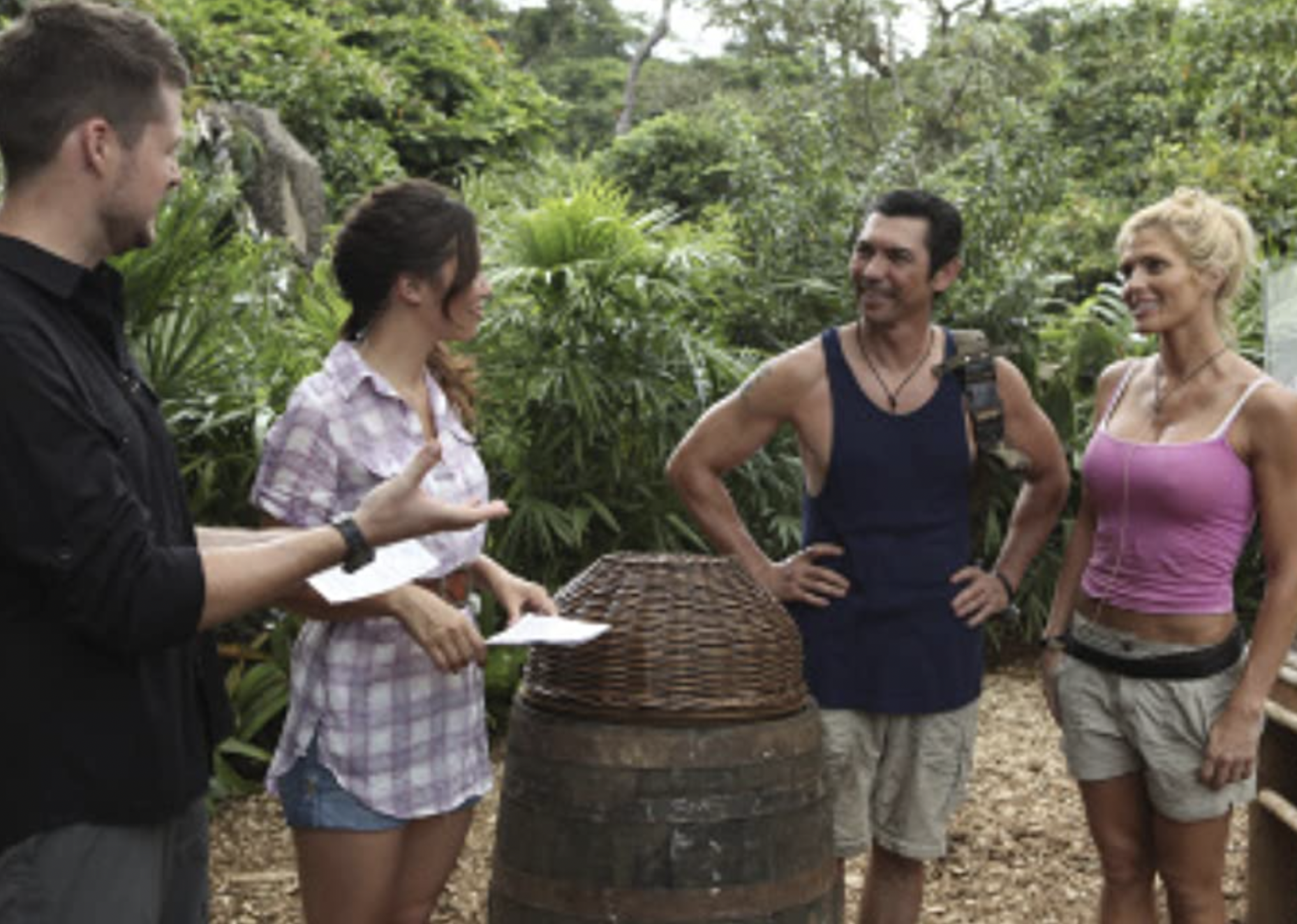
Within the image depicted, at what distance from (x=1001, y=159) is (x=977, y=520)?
518cm

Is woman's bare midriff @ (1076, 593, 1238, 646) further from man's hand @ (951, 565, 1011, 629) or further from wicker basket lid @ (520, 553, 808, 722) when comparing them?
wicker basket lid @ (520, 553, 808, 722)

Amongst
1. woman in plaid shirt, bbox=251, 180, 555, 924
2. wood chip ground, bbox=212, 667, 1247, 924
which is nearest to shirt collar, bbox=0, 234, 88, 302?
woman in plaid shirt, bbox=251, 180, 555, 924

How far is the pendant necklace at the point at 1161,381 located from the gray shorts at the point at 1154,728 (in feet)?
1.64

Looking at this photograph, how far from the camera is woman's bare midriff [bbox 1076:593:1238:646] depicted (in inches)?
127

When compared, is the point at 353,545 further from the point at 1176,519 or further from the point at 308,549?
the point at 1176,519

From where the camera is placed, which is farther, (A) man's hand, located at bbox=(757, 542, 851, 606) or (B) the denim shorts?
(A) man's hand, located at bbox=(757, 542, 851, 606)

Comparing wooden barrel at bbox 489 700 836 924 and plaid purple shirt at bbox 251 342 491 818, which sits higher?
plaid purple shirt at bbox 251 342 491 818

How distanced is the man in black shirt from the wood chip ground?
2.53 metres

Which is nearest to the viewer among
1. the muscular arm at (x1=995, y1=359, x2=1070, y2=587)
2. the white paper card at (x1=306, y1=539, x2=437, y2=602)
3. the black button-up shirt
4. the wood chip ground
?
the black button-up shirt

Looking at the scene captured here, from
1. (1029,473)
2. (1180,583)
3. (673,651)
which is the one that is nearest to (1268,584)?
(1180,583)

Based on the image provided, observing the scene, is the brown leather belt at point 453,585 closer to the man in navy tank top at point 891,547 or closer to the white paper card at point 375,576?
the white paper card at point 375,576

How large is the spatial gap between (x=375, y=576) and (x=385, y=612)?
10.8 inches

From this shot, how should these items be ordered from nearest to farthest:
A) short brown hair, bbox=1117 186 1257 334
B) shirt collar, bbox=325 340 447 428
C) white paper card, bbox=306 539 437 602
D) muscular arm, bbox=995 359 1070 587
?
white paper card, bbox=306 539 437 602 → shirt collar, bbox=325 340 447 428 → short brown hair, bbox=1117 186 1257 334 → muscular arm, bbox=995 359 1070 587

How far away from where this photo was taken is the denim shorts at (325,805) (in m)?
2.58
